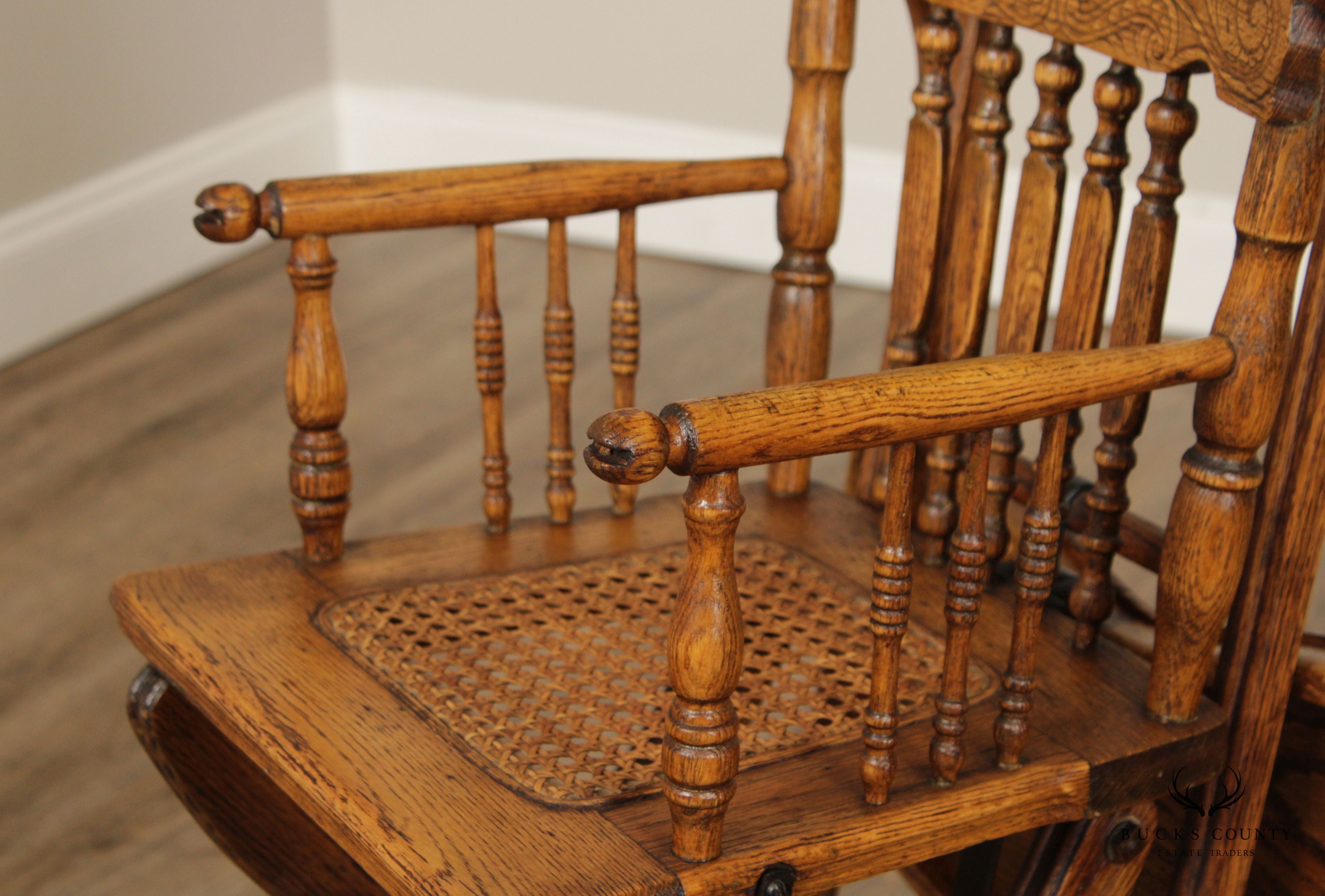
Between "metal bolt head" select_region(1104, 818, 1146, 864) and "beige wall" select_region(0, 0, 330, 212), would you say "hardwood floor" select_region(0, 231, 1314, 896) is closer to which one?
"beige wall" select_region(0, 0, 330, 212)

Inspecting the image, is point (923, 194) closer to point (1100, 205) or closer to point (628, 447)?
point (1100, 205)

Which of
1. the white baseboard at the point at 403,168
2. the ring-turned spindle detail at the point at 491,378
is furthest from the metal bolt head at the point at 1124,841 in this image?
the white baseboard at the point at 403,168

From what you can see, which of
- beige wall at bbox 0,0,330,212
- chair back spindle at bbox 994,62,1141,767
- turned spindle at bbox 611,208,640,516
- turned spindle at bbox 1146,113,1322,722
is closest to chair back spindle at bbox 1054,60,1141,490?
chair back spindle at bbox 994,62,1141,767

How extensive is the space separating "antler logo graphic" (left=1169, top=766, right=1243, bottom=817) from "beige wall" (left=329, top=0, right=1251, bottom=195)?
1.86 m

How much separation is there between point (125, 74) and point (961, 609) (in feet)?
7.86

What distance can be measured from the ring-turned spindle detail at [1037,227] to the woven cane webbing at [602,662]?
0.43ft

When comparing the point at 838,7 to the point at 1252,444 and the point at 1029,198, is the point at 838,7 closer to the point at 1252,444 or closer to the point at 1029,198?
the point at 1029,198

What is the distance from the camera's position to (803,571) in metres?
1.20

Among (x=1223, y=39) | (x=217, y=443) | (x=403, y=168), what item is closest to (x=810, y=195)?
(x=1223, y=39)

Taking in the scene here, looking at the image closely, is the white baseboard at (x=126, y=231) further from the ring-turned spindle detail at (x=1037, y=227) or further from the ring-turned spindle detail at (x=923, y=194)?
the ring-turned spindle detail at (x=1037, y=227)

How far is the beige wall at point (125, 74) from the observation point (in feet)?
8.65

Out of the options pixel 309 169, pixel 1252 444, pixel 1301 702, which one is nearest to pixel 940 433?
pixel 1252 444

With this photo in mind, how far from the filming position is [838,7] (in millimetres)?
1198

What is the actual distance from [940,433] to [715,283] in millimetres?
2286
